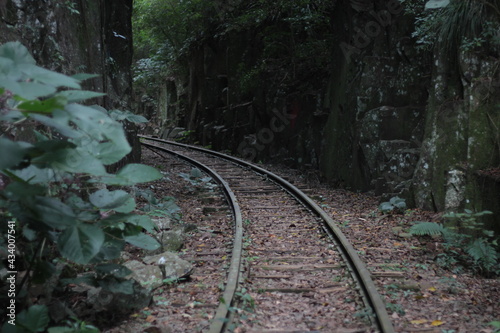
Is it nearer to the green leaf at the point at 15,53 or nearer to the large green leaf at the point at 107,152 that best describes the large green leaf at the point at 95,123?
the large green leaf at the point at 107,152

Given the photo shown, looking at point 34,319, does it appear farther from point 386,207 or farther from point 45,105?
point 386,207

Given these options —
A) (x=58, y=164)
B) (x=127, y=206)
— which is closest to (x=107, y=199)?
(x=127, y=206)

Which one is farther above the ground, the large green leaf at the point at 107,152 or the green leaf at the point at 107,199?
the large green leaf at the point at 107,152

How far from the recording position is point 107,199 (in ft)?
9.37

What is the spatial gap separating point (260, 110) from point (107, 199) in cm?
1466

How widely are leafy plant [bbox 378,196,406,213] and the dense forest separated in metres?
0.17

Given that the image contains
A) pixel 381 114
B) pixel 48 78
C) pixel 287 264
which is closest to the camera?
pixel 48 78

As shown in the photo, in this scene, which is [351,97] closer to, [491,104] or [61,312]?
[491,104]

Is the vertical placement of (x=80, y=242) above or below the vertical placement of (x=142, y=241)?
above

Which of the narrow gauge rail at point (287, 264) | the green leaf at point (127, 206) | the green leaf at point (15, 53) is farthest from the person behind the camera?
the narrow gauge rail at point (287, 264)

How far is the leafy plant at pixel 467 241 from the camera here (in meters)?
5.05

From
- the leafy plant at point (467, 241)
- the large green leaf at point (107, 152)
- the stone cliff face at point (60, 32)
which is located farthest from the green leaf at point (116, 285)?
the leafy plant at point (467, 241)

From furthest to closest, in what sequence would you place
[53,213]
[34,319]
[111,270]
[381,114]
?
1. [381,114]
2. [111,270]
3. [34,319]
4. [53,213]

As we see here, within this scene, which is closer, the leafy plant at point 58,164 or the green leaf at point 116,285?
the leafy plant at point 58,164
